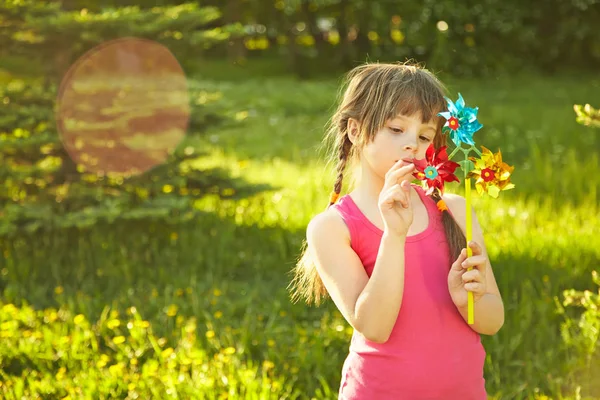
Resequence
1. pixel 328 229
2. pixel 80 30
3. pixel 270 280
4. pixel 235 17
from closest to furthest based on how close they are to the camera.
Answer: pixel 328 229
pixel 270 280
pixel 80 30
pixel 235 17

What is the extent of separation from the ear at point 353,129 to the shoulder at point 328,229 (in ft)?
0.69

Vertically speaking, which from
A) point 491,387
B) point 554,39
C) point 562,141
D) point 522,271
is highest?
point 554,39

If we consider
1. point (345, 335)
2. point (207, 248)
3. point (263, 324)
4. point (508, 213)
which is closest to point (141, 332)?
point (263, 324)

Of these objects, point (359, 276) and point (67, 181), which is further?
point (67, 181)

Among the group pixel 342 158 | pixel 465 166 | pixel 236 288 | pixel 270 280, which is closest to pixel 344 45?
pixel 270 280

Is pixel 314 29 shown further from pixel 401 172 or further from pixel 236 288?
pixel 401 172

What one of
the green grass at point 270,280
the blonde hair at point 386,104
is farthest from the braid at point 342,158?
the green grass at point 270,280

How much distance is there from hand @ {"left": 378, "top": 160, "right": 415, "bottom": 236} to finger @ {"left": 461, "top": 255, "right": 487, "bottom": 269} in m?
0.18

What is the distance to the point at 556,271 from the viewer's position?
437cm

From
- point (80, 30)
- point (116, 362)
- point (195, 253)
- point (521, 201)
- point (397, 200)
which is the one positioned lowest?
point (116, 362)

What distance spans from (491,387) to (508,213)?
2360 mm

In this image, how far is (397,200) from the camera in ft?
6.24

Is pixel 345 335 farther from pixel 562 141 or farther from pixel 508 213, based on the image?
pixel 562 141

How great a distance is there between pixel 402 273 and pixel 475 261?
0.62 ft
